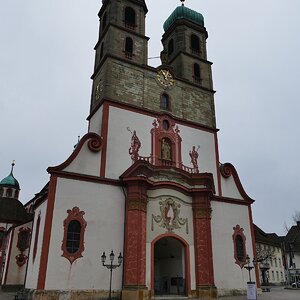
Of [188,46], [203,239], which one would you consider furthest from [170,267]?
[188,46]

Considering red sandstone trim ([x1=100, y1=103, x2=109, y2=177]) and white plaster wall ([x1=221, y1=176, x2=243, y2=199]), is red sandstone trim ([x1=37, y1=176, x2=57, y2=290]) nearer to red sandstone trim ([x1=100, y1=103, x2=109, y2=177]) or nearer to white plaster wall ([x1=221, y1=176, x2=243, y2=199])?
red sandstone trim ([x1=100, y1=103, x2=109, y2=177])

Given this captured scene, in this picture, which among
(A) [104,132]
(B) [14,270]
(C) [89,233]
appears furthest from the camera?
(B) [14,270]

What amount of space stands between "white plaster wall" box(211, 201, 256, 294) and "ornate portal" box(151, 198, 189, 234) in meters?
2.98

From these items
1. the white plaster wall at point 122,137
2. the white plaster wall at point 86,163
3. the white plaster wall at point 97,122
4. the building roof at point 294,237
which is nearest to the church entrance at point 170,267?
the white plaster wall at point 122,137

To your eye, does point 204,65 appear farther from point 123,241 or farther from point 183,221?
Result: point 123,241

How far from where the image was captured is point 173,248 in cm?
2545

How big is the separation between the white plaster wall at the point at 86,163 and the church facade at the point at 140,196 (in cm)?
7

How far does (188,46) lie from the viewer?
111 ft

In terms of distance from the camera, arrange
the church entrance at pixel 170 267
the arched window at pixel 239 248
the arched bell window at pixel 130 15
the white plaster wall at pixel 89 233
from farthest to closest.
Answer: the arched bell window at pixel 130 15, the arched window at pixel 239 248, the church entrance at pixel 170 267, the white plaster wall at pixel 89 233

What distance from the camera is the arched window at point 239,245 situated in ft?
85.9

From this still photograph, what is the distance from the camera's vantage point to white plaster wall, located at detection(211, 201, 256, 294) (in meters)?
24.9

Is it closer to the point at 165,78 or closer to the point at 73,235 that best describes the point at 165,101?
the point at 165,78

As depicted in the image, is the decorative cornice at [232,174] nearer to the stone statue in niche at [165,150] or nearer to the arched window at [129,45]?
the stone statue in niche at [165,150]

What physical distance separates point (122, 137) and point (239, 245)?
39.8 feet
